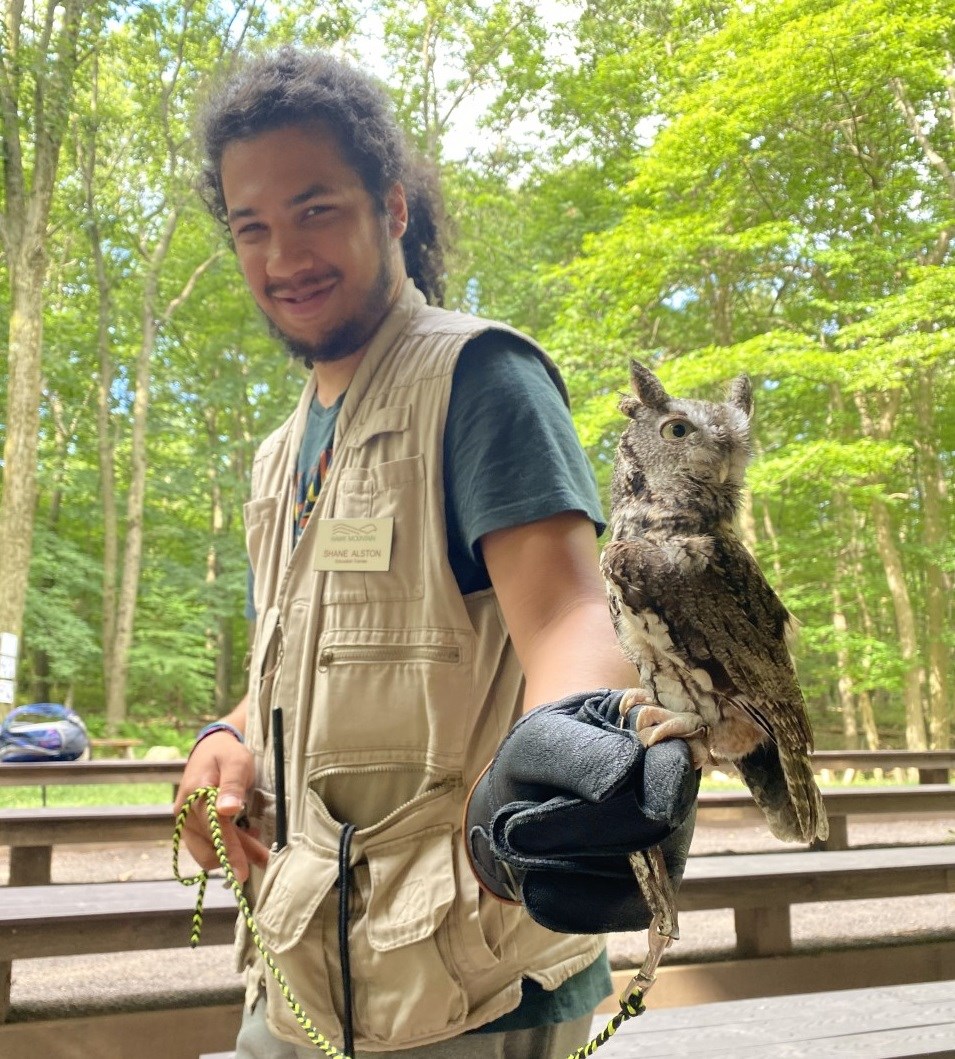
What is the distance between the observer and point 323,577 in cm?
100

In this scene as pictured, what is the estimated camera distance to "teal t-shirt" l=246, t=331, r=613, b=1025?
0.88m

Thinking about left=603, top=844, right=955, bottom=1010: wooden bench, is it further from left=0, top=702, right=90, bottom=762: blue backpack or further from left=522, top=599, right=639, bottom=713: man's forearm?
left=0, top=702, right=90, bottom=762: blue backpack

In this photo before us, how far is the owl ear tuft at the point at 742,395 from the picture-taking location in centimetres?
79

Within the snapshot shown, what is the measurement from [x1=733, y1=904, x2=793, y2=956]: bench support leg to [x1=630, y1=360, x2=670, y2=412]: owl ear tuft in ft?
7.35

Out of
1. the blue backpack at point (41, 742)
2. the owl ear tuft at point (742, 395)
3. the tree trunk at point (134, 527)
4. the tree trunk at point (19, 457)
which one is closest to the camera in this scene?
the owl ear tuft at point (742, 395)

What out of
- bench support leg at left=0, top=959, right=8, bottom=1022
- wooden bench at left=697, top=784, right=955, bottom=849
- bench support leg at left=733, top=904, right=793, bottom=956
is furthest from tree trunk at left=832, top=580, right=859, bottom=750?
bench support leg at left=0, top=959, right=8, bottom=1022

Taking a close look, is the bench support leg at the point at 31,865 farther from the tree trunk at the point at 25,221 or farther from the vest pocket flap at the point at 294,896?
the tree trunk at the point at 25,221

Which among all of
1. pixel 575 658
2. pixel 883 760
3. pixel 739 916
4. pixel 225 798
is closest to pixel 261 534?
pixel 225 798

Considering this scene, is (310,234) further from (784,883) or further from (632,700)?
(784,883)

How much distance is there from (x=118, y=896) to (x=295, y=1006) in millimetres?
1305

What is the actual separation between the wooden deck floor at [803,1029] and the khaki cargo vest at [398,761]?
63 cm

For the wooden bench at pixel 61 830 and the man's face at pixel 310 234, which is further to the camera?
the wooden bench at pixel 61 830

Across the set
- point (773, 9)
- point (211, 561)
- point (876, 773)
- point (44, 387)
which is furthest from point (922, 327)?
point (44, 387)

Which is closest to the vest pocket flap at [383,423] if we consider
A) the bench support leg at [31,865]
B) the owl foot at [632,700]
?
the owl foot at [632,700]
